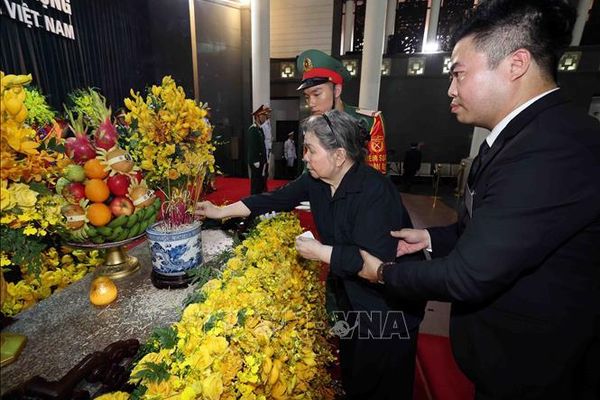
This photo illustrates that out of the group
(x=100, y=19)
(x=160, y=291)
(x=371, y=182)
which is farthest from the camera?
(x=100, y=19)

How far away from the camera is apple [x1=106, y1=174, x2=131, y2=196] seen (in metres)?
1.16

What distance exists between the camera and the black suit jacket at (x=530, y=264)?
800mm

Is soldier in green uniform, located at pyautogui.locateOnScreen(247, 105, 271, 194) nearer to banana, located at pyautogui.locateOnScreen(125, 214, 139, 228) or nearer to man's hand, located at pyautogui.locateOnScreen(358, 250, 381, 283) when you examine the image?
banana, located at pyautogui.locateOnScreen(125, 214, 139, 228)

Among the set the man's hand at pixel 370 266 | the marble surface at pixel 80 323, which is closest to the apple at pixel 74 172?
the marble surface at pixel 80 323

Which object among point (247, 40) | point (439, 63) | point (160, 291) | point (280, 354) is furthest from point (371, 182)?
point (439, 63)

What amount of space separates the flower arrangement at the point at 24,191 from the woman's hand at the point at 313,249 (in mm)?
922

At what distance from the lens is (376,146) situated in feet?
9.63

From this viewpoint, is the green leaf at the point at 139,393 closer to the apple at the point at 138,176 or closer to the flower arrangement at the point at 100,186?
the flower arrangement at the point at 100,186

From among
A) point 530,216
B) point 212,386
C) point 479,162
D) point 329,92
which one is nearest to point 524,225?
point 530,216

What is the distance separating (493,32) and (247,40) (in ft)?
27.8

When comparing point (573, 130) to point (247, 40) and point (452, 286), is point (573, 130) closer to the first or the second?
point (452, 286)

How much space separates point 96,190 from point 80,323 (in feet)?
1.56

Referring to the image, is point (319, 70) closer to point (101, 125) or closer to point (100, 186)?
point (101, 125)

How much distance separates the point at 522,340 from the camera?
984 mm
